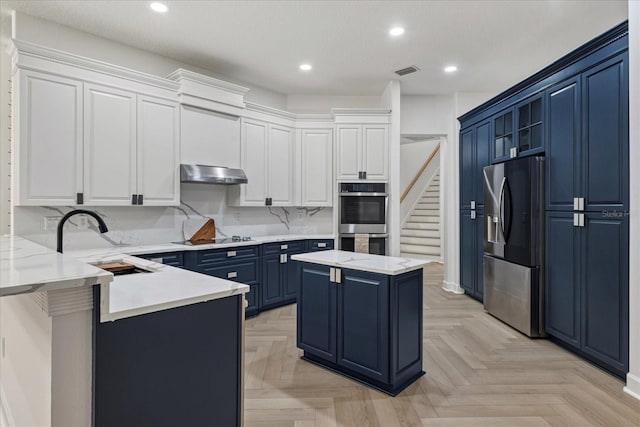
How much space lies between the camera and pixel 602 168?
9.14 feet

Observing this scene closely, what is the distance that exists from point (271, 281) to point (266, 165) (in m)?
1.55

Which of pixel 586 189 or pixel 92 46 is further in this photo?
pixel 92 46

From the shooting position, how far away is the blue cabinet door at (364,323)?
2432mm

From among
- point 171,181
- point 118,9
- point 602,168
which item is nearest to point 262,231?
point 171,181

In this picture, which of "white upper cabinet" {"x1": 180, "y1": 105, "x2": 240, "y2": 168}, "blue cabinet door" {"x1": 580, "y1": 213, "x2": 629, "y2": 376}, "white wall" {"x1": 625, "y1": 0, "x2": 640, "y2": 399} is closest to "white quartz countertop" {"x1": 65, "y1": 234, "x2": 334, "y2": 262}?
"white upper cabinet" {"x1": 180, "y1": 105, "x2": 240, "y2": 168}

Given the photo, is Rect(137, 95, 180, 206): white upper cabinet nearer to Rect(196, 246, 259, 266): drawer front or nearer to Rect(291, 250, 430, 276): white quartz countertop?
Rect(196, 246, 259, 266): drawer front

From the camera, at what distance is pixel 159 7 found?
311 centimetres

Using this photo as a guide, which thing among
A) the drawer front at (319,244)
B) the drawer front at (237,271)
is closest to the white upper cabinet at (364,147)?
the drawer front at (319,244)

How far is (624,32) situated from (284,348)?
3622 mm

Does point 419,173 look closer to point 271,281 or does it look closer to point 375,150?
point 375,150

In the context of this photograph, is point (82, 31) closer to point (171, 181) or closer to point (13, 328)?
point (171, 181)

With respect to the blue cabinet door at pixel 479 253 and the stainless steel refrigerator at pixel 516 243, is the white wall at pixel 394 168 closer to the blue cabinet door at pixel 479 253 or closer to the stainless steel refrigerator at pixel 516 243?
the blue cabinet door at pixel 479 253

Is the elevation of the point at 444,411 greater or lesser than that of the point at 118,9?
lesser

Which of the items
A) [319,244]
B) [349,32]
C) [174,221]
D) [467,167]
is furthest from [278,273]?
[467,167]
